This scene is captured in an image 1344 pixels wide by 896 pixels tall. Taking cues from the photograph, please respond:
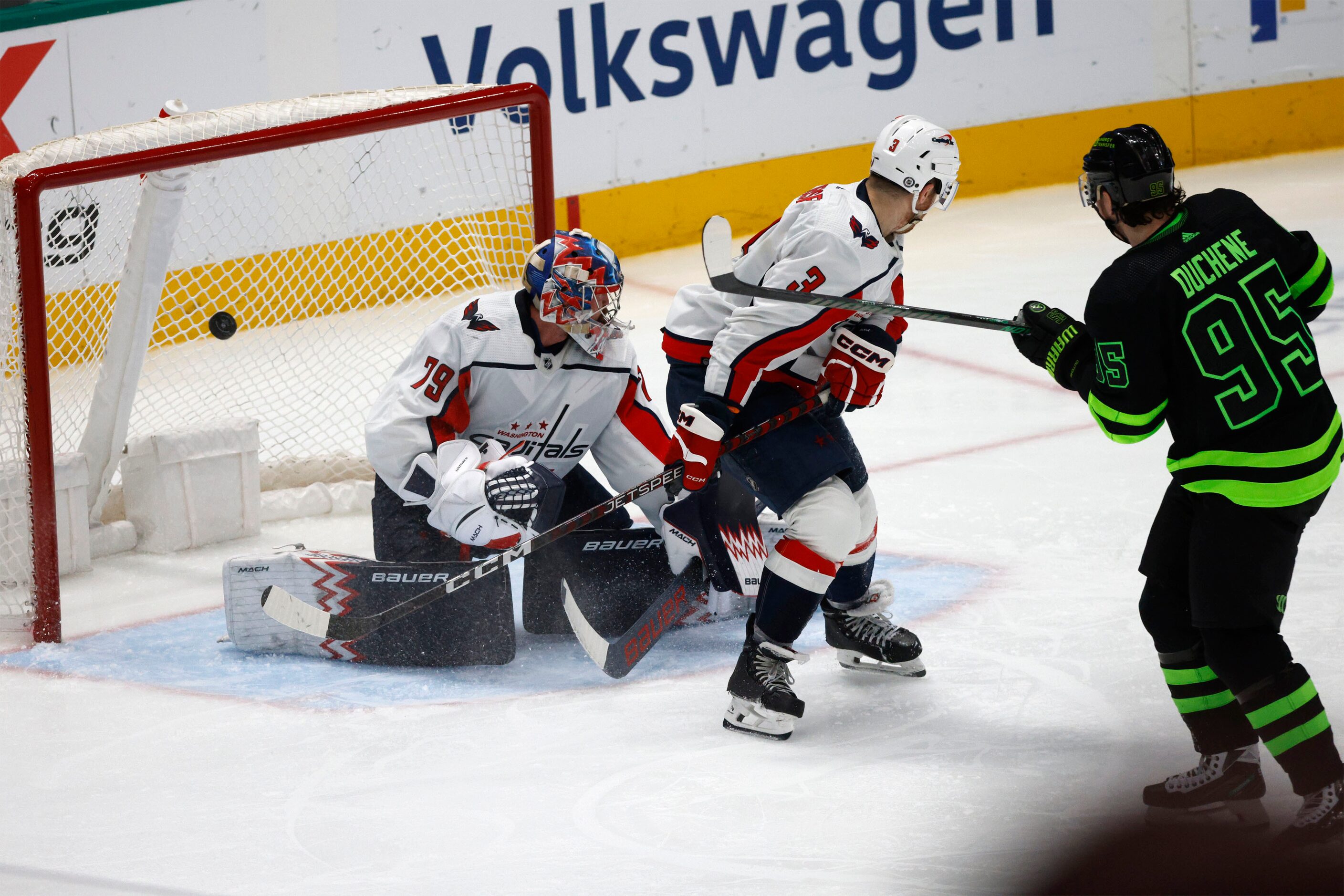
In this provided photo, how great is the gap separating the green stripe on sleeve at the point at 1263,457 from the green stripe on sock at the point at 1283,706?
0.29 metres

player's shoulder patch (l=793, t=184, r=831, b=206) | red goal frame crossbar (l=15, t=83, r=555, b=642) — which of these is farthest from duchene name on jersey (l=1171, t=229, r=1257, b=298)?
red goal frame crossbar (l=15, t=83, r=555, b=642)

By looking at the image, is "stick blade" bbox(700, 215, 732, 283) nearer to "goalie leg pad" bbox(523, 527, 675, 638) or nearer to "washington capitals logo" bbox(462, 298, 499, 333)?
"washington capitals logo" bbox(462, 298, 499, 333)

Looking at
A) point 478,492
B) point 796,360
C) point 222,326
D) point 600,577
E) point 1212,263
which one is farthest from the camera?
point 222,326

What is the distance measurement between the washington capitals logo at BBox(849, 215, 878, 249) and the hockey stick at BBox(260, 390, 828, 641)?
31 centimetres

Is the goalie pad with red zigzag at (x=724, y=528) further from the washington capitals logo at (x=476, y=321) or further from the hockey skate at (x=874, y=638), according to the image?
the washington capitals logo at (x=476, y=321)

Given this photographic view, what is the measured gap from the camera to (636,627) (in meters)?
2.98

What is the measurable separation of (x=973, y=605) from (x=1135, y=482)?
0.91 metres

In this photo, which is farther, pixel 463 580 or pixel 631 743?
pixel 463 580

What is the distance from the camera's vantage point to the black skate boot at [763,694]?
264 cm

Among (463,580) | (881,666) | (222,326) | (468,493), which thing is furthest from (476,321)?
(881,666)

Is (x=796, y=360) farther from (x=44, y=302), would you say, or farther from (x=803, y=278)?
(x=44, y=302)

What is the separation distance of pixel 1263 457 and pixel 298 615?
1800mm

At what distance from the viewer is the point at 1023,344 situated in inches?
91.7

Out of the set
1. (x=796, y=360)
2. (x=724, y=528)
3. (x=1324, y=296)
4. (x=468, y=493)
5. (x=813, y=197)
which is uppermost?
(x=813, y=197)
